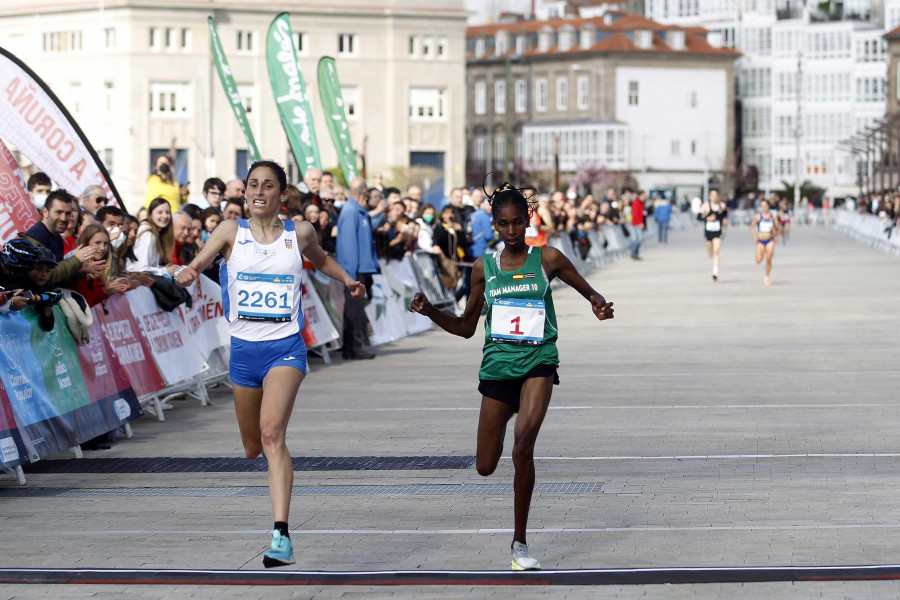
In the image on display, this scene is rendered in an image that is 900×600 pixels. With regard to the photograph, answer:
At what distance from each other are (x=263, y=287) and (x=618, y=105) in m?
122

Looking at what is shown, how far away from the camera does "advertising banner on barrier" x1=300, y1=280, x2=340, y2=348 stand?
17078 millimetres

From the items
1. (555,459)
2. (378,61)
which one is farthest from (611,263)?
(378,61)

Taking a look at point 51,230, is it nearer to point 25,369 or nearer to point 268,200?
point 25,369

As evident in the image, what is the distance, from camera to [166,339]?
44.2ft

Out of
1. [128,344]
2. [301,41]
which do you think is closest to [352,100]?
[301,41]

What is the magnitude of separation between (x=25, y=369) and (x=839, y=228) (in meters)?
73.1

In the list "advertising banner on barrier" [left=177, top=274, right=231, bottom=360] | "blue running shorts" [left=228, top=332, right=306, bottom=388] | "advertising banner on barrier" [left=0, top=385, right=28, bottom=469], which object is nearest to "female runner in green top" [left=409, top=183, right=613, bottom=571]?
"blue running shorts" [left=228, top=332, right=306, bottom=388]

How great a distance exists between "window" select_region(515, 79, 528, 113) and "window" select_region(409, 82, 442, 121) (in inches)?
1203

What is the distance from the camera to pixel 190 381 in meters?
13.9

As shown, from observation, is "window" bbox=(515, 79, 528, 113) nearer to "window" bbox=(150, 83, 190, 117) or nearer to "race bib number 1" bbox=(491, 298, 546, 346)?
"window" bbox=(150, 83, 190, 117)

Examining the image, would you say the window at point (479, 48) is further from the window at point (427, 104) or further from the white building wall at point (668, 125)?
the window at point (427, 104)

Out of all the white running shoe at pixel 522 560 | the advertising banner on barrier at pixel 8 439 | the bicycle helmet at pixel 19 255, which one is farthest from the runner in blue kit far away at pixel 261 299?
the bicycle helmet at pixel 19 255

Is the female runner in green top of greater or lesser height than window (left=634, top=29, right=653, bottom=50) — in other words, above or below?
below

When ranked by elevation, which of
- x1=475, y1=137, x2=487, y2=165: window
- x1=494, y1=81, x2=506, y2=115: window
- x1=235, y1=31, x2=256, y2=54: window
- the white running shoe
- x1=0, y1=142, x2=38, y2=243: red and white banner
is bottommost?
the white running shoe
